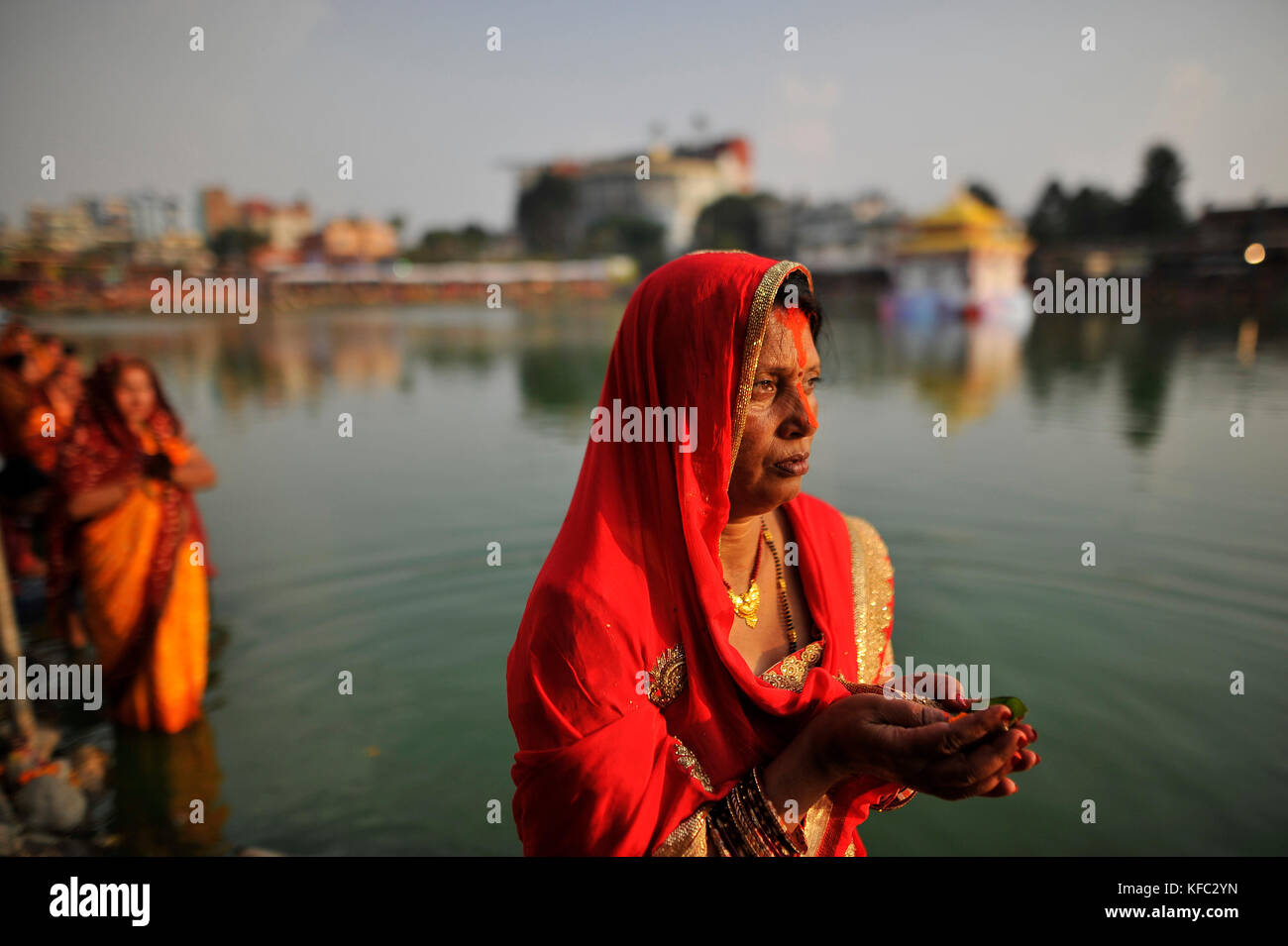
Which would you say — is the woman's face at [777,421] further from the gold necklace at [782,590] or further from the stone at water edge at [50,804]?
the stone at water edge at [50,804]

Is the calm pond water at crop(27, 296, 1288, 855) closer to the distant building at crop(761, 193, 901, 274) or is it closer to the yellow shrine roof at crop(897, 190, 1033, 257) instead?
the yellow shrine roof at crop(897, 190, 1033, 257)

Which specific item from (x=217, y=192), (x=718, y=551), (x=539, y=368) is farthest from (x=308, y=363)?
(x=217, y=192)

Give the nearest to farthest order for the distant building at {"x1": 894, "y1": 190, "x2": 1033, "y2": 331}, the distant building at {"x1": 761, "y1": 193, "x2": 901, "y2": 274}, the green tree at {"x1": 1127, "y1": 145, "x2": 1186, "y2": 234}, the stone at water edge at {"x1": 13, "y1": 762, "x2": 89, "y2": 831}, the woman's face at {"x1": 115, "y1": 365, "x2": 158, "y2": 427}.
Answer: the stone at water edge at {"x1": 13, "y1": 762, "x2": 89, "y2": 831} < the woman's face at {"x1": 115, "y1": 365, "x2": 158, "y2": 427} < the distant building at {"x1": 894, "y1": 190, "x2": 1033, "y2": 331} < the green tree at {"x1": 1127, "y1": 145, "x2": 1186, "y2": 234} < the distant building at {"x1": 761, "y1": 193, "x2": 901, "y2": 274}

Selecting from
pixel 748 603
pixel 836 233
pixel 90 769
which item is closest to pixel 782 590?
pixel 748 603

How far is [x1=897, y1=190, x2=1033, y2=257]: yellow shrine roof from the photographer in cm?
3919

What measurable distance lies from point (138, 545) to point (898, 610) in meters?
4.38

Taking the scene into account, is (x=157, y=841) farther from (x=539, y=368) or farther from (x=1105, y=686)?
(x=539, y=368)

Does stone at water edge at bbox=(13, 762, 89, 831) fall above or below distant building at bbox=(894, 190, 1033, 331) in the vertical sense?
below

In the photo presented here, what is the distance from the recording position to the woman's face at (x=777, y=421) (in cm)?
154

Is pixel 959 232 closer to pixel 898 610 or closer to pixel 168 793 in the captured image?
pixel 898 610

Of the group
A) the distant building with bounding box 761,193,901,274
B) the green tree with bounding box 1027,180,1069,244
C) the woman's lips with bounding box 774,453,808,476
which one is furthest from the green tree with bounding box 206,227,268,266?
the woman's lips with bounding box 774,453,808,476

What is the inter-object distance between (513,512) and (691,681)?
602 cm

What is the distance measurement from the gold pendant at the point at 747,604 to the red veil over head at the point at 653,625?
159 mm

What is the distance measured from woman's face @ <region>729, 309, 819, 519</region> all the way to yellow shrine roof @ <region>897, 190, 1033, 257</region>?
41678 mm
